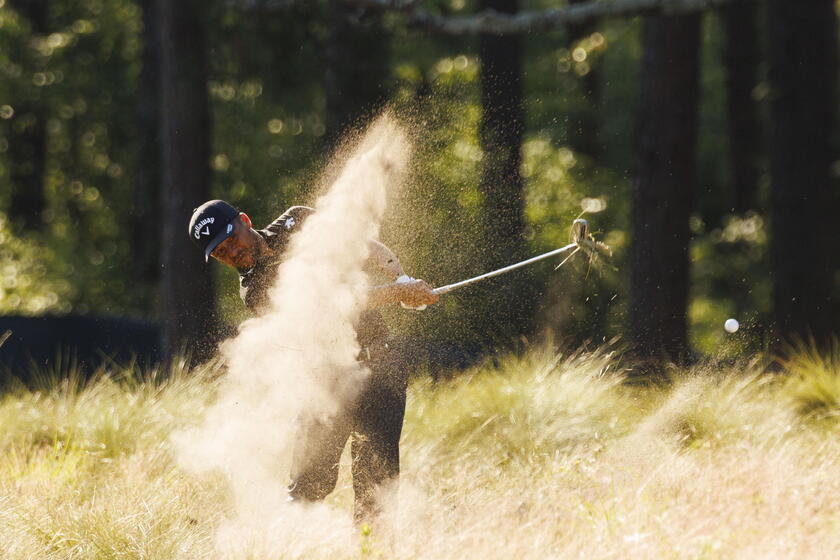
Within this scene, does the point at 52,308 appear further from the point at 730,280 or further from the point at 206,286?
the point at 730,280

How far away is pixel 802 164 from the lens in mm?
9242

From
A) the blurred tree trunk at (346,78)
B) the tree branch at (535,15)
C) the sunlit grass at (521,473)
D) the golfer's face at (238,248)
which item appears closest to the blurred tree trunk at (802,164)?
the tree branch at (535,15)

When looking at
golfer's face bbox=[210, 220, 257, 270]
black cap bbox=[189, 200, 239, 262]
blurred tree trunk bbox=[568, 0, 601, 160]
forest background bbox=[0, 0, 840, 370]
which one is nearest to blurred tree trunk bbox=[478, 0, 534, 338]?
forest background bbox=[0, 0, 840, 370]

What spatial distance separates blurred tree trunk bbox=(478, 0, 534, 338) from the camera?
10.8 m

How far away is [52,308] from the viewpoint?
59.1 ft

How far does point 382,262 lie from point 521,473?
129 centimetres

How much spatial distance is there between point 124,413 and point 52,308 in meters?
12.8

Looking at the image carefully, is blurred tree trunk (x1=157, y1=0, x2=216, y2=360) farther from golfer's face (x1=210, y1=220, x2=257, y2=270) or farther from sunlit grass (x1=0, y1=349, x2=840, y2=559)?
golfer's face (x1=210, y1=220, x2=257, y2=270)

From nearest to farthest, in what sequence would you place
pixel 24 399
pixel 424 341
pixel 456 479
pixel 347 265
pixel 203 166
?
pixel 347 265 < pixel 456 479 < pixel 24 399 < pixel 424 341 < pixel 203 166

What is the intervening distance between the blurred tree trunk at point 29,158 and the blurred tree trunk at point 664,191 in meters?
12.7

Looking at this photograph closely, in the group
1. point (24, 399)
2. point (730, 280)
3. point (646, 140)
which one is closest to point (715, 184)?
point (730, 280)

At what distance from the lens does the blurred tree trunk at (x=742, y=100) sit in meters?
17.0

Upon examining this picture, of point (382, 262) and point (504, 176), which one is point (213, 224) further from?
point (504, 176)

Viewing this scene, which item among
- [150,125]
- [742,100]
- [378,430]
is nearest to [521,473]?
[378,430]
